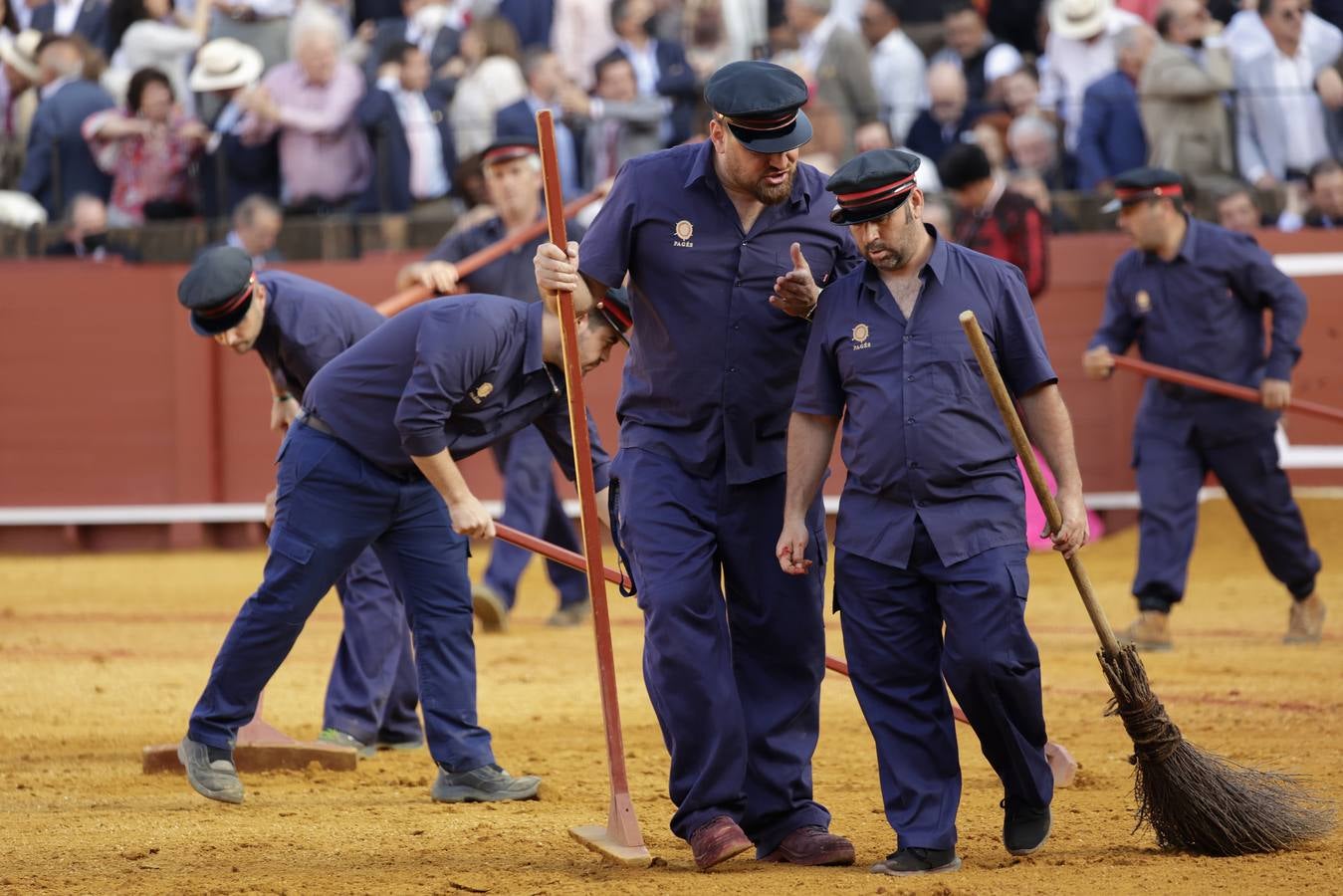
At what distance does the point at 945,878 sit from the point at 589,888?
895mm

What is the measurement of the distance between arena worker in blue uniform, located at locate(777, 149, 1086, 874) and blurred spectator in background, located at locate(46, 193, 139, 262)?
1053cm

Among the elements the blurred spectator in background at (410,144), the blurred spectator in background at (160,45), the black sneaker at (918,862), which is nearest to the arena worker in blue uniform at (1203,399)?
the black sneaker at (918,862)

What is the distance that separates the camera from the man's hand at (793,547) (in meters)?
5.33

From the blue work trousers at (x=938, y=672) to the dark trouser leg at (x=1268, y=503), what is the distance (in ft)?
15.5

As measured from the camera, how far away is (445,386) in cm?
625

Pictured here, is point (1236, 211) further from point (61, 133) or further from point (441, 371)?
point (61, 133)

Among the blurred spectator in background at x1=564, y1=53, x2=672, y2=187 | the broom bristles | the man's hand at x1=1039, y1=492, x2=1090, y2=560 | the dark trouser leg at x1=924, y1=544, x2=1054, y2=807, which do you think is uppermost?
the blurred spectator in background at x1=564, y1=53, x2=672, y2=187

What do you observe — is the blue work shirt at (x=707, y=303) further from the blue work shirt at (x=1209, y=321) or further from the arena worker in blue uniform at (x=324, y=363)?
the blue work shirt at (x=1209, y=321)

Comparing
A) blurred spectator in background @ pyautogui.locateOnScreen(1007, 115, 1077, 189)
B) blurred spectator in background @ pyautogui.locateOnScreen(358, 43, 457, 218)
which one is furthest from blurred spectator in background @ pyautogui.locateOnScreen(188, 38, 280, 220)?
blurred spectator in background @ pyautogui.locateOnScreen(1007, 115, 1077, 189)

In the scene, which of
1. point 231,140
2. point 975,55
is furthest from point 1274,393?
point 231,140

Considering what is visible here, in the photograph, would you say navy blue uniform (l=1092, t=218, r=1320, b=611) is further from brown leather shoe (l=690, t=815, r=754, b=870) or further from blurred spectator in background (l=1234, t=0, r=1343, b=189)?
brown leather shoe (l=690, t=815, r=754, b=870)

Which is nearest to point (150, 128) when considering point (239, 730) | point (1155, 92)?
point (1155, 92)

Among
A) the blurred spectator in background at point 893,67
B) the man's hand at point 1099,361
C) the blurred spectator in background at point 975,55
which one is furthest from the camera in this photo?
the blurred spectator in background at point 893,67

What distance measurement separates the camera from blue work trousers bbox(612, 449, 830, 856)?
17.7 feet
